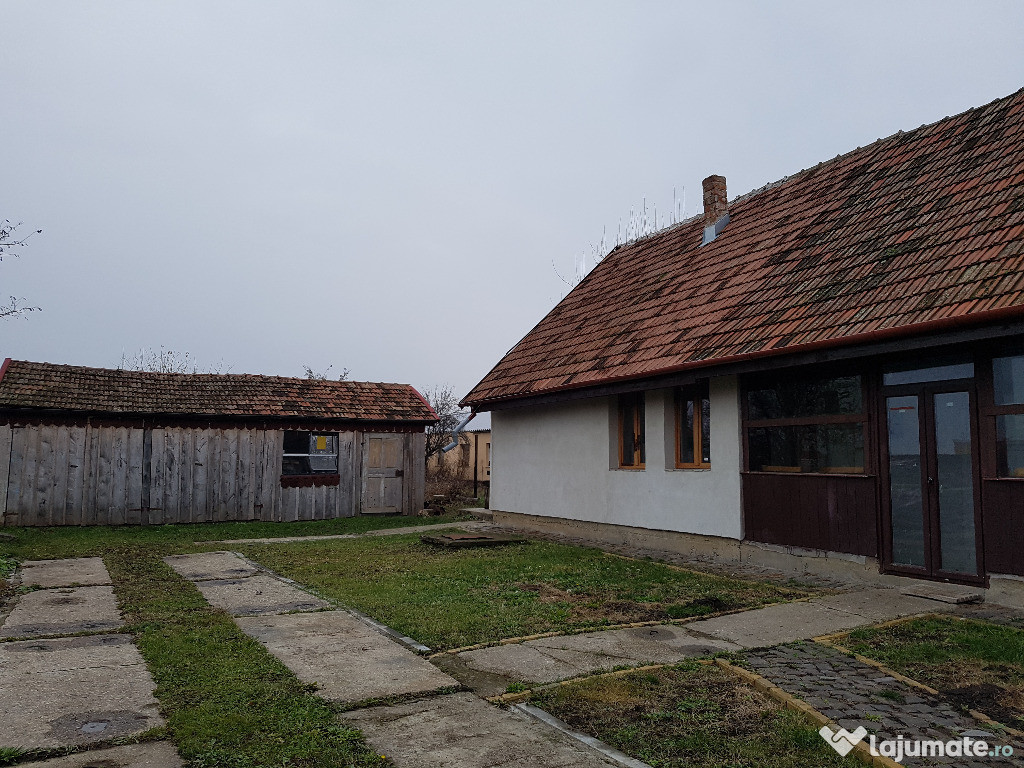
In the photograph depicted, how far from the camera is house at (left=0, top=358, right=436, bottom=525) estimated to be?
15555 millimetres

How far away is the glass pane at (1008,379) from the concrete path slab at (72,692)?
300 inches

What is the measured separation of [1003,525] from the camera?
7109 mm

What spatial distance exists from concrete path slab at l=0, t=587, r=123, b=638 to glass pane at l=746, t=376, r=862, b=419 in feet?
25.9

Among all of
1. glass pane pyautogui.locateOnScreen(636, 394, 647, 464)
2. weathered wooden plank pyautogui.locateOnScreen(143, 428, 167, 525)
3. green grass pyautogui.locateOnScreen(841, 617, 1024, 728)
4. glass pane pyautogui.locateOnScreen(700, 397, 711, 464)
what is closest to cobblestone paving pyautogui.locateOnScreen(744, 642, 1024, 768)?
green grass pyautogui.locateOnScreen(841, 617, 1024, 728)

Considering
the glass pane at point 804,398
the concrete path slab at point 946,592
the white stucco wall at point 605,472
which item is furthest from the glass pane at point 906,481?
the white stucco wall at point 605,472

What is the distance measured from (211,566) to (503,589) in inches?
184

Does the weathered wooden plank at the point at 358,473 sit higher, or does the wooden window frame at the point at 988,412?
the wooden window frame at the point at 988,412

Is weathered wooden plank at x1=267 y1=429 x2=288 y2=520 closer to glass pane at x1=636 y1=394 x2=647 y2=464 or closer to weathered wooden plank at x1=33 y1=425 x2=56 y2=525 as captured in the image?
weathered wooden plank at x1=33 y1=425 x2=56 y2=525

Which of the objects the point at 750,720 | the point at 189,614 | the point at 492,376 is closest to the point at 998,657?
the point at 750,720

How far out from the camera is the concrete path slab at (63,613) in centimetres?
653

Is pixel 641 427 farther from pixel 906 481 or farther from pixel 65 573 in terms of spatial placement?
pixel 65 573

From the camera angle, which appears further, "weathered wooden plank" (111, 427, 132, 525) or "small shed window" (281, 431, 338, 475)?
"small shed window" (281, 431, 338, 475)

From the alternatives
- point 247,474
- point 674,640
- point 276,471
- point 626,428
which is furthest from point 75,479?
point 674,640

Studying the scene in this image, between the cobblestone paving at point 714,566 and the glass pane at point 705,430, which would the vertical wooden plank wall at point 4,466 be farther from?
the glass pane at point 705,430
